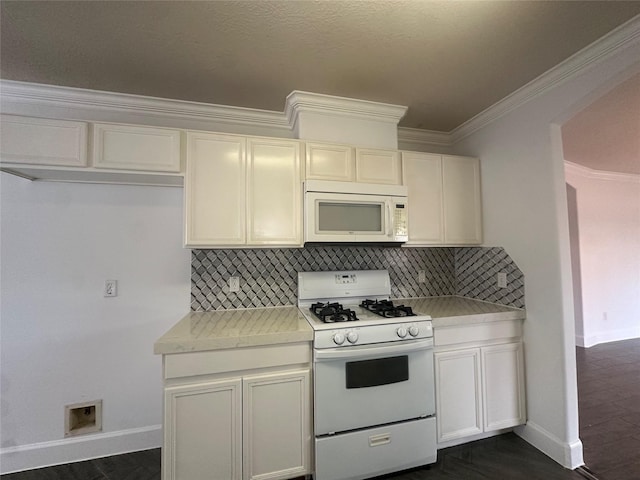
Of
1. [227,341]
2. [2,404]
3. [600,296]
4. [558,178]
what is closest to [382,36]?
[558,178]

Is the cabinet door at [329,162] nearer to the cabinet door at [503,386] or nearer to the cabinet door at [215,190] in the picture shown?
the cabinet door at [215,190]

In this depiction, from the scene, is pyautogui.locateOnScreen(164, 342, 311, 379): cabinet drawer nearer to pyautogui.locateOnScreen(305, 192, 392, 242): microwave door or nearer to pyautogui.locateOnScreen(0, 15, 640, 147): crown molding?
pyautogui.locateOnScreen(305, 192, 392, 242): microwave door

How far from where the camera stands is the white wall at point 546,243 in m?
1.84

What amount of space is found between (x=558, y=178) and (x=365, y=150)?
1.30 meters

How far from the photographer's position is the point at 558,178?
1.94 metres

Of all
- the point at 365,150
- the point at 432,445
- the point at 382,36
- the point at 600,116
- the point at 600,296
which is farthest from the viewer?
the point at 600,296

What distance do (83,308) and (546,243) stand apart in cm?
323

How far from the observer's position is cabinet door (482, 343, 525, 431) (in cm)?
205

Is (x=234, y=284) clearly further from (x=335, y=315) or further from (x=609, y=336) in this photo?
(x=609, y=336)

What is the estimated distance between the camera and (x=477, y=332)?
2.06m

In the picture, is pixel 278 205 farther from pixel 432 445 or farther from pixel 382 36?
pixel 432 445

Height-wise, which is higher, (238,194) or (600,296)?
(238,194)

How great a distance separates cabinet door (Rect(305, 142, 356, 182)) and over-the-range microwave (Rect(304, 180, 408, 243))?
0.09m

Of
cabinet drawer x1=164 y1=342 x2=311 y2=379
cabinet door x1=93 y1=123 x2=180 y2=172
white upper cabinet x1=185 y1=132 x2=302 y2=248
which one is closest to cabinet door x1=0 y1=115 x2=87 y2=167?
cabinet door x1=93 y1=123 x2=180 y2=172
